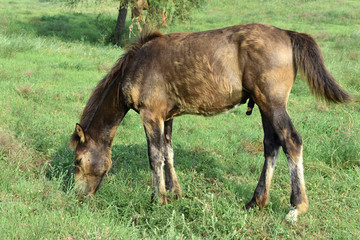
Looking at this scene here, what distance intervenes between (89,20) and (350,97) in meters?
21.0

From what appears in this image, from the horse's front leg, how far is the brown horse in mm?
13

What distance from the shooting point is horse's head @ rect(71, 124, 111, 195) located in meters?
4.80

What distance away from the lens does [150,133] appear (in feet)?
15.2

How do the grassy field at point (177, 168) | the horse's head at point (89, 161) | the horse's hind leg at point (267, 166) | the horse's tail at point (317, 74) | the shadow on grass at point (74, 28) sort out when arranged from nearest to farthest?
the grassy field at point (177, 168) → the horse's tail at point (317, 74) → the horse's hind leg at point (267, 166) → the horse's head at point (89, 161) → the shadow on grass at point (74, 28)

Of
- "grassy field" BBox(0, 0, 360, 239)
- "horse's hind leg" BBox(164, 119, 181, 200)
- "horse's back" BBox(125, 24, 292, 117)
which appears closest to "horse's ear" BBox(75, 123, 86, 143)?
"grassy field" BBox(0, 0, 360, 239)

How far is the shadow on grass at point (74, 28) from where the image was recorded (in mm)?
18172

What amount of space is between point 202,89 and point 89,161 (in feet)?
5.91

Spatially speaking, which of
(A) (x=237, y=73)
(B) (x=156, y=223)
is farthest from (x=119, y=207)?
(A) (x=237, y=73)

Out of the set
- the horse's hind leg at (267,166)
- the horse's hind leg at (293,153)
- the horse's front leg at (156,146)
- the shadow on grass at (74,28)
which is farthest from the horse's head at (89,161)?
the shadow on grass at (74,28)

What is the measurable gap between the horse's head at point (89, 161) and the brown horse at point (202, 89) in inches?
0.5

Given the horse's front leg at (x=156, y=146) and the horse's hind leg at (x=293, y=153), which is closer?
the horse's hind leg at (x=293, y=153)

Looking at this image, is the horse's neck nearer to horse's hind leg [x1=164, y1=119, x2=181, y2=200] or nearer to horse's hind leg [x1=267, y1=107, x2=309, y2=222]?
horse's hind leg [x1=164, y1=119, x2=181, y2=200]

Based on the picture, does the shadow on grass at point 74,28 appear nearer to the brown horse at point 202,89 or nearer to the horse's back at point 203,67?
the brown horse at point 202,89

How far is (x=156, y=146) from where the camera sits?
4652 mm
